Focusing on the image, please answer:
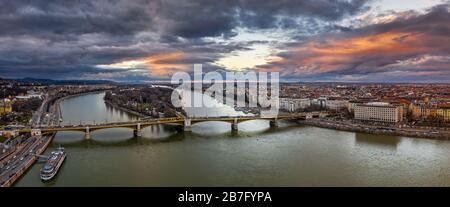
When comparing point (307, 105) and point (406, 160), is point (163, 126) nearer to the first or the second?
point (406, 160)

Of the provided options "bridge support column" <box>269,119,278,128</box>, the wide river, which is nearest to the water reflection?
the wide river

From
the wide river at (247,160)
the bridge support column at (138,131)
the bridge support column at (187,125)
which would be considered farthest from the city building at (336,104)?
the bridge support column at (138,131)

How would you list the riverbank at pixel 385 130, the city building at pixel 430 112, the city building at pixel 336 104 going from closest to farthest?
1. the riverbank at pixel 385 130
2. the city building at pixel 430 112
3. the city building at pixel 336 104

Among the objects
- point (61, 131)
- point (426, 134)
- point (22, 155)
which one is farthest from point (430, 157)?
point (61, 131)

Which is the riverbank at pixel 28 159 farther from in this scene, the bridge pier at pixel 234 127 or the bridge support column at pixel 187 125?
the bridge pier at pixel 234 127

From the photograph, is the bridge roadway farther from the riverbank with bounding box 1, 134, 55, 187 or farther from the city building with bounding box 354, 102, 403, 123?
the city building with bounding box 354, 102, 403, 123
